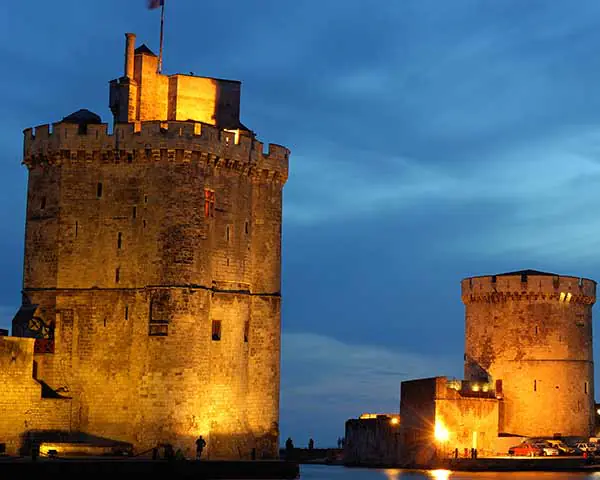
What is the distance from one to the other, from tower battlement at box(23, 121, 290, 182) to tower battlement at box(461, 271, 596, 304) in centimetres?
1855

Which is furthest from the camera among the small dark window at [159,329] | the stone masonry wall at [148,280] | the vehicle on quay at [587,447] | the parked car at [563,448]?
the vehicle on quay at [587,447]

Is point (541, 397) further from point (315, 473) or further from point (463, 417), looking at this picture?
point (315, 473)

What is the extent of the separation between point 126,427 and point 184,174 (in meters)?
9.72

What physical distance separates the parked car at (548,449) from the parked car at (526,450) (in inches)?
7.2

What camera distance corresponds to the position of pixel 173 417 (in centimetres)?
4809

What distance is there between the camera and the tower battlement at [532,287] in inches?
2549

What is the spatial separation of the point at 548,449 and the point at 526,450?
3.41 ft

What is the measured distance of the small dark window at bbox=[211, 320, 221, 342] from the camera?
165 feet

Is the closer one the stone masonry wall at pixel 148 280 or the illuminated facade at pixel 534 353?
the stone masonry wall at pixel 148 280

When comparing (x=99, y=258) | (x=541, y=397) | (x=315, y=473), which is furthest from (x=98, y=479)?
(x=541, y=397)

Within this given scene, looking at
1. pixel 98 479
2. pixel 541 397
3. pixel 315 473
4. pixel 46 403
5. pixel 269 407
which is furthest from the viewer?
pixel 541 397

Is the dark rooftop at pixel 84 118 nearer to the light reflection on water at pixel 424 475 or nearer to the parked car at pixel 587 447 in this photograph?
the light reflection on water at pixel 424 475

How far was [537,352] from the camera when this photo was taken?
2532 inches

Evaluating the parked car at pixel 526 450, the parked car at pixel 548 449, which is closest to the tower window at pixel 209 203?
the parked car at pixel 526 450
